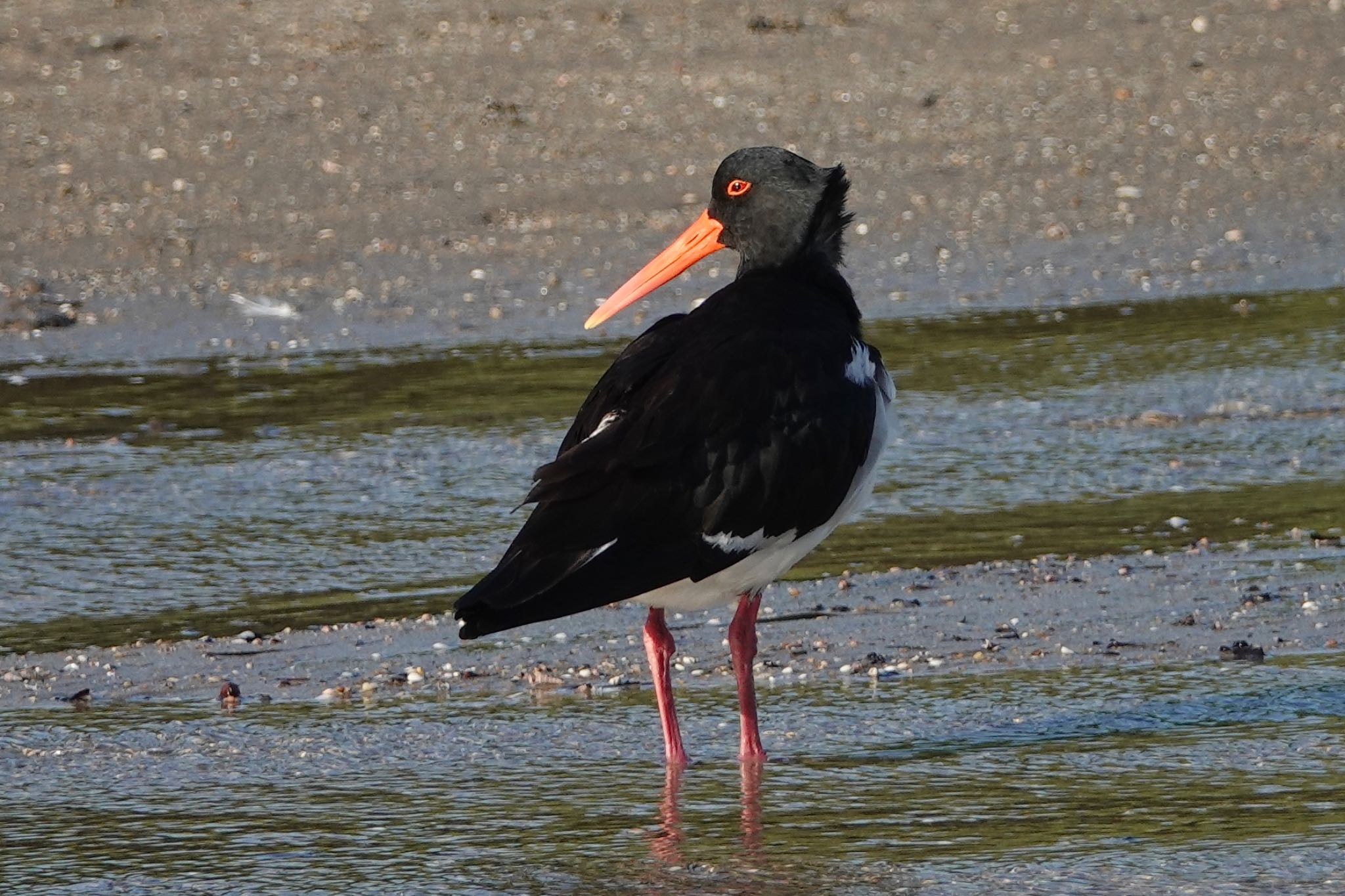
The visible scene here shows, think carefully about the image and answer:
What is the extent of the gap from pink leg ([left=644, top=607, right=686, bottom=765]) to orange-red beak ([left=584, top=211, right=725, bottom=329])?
1090 millimetres

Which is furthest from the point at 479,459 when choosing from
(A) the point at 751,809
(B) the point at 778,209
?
(A) the point at 751,809

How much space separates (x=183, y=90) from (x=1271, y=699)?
9154 mm

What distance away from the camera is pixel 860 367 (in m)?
4.79

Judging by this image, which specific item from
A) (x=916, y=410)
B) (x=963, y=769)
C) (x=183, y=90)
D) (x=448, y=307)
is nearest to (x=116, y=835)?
(x=963, y=769)

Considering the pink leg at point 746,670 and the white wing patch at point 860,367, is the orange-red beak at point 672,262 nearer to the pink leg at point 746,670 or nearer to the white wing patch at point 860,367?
the white wing patch at point 860,367

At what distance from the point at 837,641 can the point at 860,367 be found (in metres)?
0.86

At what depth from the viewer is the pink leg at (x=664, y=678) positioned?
179 inches

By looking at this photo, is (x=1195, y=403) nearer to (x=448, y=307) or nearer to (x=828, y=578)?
(x=828, y=578)

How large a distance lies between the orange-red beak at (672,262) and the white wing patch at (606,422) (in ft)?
3.25

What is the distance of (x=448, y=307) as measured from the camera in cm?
966

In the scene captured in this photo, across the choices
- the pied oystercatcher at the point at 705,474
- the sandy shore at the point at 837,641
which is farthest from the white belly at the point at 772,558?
the sandy shore at the point at 837,641

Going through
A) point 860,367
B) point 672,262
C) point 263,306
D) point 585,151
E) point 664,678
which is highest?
point 585,151

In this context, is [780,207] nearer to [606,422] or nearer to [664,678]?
[606,422]

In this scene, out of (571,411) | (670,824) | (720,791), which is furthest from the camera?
(571,411)
